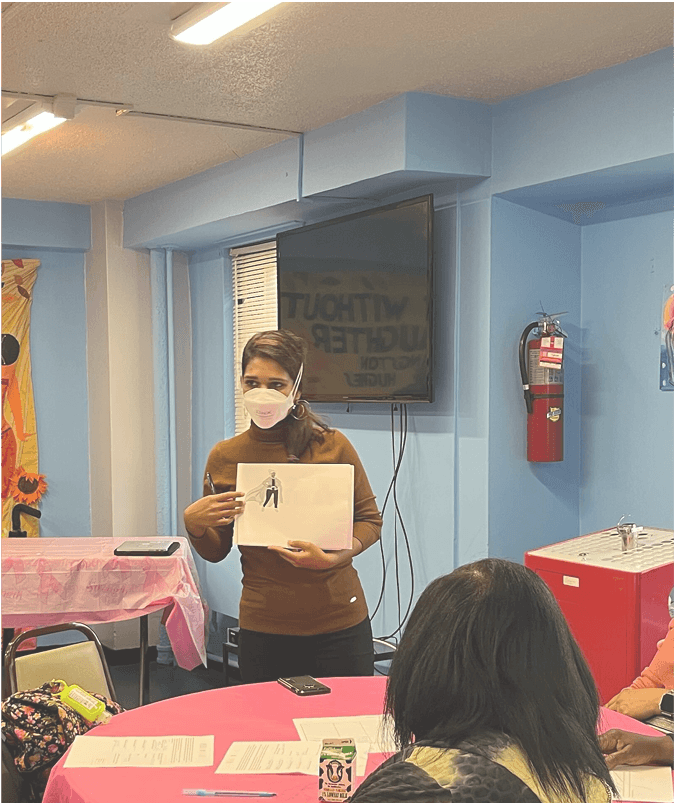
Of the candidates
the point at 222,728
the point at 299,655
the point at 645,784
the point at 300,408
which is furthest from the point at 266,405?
the point at 645,784

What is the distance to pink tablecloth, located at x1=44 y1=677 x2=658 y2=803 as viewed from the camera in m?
1.68

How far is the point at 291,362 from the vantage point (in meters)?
2.51

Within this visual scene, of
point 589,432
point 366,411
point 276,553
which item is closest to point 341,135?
point 366,411

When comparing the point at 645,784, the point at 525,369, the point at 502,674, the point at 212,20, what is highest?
the point at 212,20

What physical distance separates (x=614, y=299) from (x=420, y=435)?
36.1 inches

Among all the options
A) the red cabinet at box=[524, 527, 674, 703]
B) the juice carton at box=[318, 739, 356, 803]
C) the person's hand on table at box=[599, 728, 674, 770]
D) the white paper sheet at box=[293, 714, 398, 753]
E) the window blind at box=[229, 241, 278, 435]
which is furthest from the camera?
the window blind at box=[229, 241, 278, 435]

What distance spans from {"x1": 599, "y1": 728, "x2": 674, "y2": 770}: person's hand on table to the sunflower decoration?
174 inches

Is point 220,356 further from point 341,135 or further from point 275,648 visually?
point 275,648

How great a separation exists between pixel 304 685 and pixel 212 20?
5.61 feet

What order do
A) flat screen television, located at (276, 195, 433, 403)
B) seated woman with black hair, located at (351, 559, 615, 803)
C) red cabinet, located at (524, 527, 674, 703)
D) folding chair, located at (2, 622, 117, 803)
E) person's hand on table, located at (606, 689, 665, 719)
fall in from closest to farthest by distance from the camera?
seated woman with black hair, located at (351, 559, 615, 803) → person's hand on table, located at (606, 689, 665, 719) → folding chair, located at (2, 622, 117, 803) → red cabinet, located at (524, 527, 674, 703) → flat screen television, located at (276, 195, 433, 403)

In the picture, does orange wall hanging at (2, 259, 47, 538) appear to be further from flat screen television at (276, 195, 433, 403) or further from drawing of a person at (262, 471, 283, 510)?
drawing of a person at (262, 471, 283, 510)

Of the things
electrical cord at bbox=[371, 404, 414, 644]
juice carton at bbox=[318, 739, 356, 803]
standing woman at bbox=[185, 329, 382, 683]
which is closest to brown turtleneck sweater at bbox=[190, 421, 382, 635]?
standing woman at bbox=[185, 329, 382, 683]

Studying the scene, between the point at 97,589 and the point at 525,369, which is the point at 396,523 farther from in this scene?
the point at 97,589

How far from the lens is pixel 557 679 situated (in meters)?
1.17
